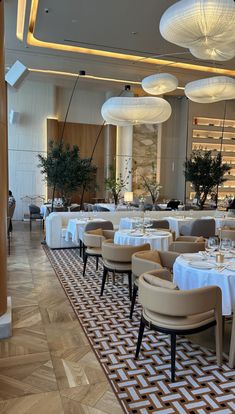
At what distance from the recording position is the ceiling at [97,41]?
714cm

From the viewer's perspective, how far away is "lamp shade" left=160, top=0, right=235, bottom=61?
155 inches

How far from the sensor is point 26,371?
9.43 ft

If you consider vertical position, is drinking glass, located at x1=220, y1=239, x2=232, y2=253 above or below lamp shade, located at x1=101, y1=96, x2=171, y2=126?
below

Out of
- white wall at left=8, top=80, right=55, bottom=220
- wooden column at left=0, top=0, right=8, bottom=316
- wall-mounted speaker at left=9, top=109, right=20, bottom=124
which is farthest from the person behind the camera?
white wall at left=8, top=80, right=55, bottom=220

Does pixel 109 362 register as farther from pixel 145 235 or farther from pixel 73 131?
pixel 73 131

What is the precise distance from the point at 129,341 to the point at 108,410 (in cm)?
105

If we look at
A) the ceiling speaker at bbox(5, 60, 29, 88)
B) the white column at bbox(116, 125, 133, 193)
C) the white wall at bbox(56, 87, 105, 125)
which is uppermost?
the white wall at bbox(56, 87, 105, 125)

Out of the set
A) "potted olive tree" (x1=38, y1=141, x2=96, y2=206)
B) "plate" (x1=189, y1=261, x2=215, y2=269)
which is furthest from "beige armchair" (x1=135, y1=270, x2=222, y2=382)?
"potted olive tree" (x1=38, y1=141, x2=96, y2=206)

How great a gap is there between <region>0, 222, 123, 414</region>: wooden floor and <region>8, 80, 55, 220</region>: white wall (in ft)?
30.0

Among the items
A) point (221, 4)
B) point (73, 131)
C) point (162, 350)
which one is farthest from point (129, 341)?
point (73, 131)

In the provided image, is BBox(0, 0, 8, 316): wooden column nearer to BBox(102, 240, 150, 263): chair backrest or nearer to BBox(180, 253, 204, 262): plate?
BBox(102, 240, 150, 263): chair backrest

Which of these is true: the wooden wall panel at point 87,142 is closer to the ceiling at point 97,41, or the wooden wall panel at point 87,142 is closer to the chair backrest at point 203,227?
the ceiling at point 97,41

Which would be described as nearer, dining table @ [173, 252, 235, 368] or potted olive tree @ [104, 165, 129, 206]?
dining table @ [173, 252, 235, 368]

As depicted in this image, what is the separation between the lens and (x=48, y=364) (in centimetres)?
298
